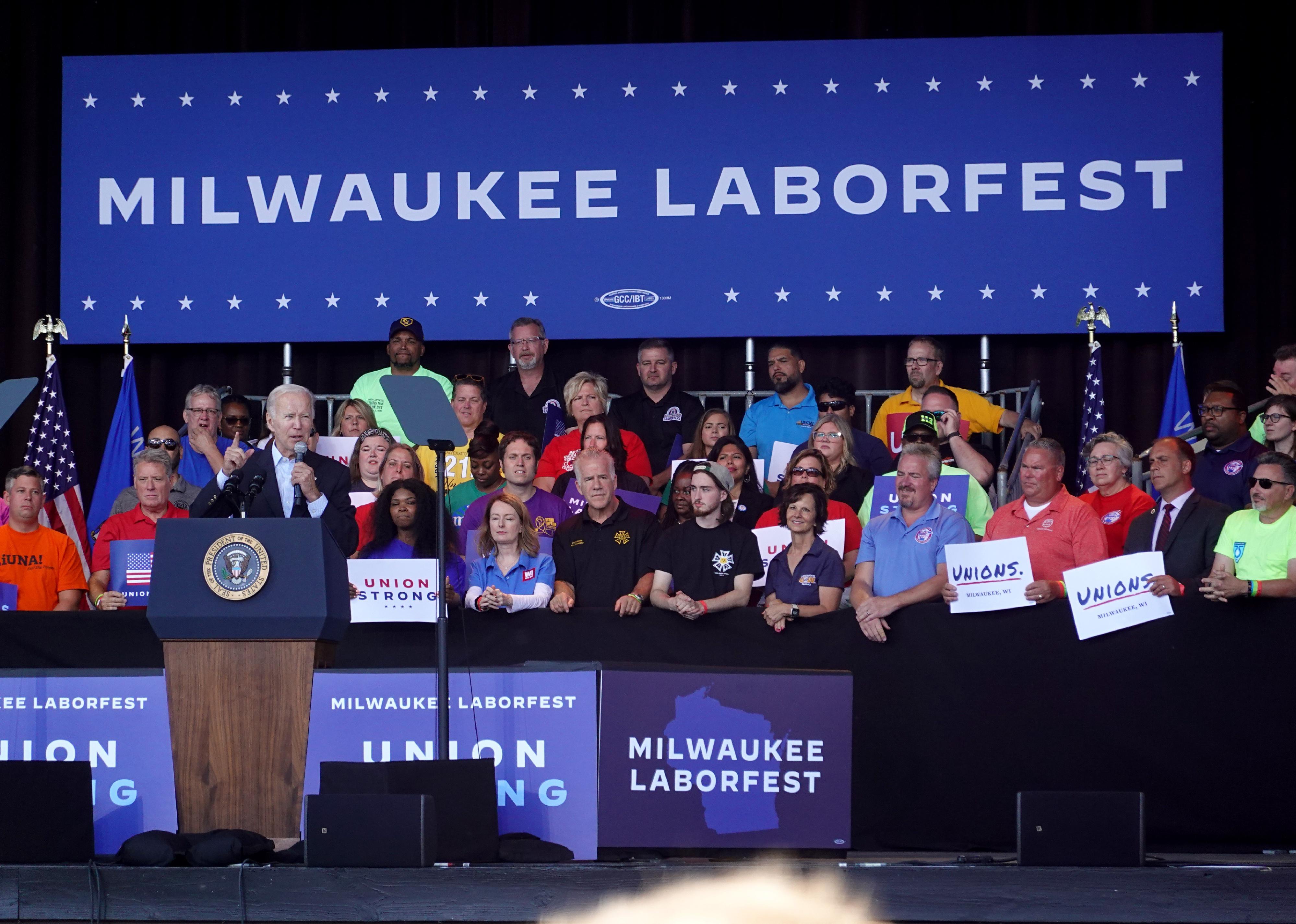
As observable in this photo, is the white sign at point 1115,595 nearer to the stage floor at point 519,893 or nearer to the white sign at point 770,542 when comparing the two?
the white sign at point 770,542

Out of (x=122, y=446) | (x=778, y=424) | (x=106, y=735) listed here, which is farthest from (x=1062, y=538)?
(x=122, y=446)

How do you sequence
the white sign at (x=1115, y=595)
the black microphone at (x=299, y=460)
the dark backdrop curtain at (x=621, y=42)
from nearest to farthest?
the black microphone at (x=299, y=460) → the white sign at (x=1115, y=595) → the dark backdrop curtain at (x=621, y=42)

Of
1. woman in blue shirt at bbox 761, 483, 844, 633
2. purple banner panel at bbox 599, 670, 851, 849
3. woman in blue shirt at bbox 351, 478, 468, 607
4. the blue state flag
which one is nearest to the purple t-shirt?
woman in blue shirt at bbox 351, 478, 468, 607

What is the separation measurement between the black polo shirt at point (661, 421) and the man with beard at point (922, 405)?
1.14m

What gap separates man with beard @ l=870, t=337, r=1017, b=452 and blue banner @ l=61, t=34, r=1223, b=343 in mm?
872

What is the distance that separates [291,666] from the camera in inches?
183

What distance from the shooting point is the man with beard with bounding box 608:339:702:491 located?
8.88 metres

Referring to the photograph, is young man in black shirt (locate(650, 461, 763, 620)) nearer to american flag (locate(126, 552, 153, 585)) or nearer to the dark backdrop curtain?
american flag (locate(126, 552, 153, 585))

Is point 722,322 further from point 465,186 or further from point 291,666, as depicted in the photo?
point 291,666

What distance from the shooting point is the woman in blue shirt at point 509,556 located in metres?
6.59

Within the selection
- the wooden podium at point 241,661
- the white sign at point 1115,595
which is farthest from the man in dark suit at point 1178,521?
the wooden podium at point 241,661

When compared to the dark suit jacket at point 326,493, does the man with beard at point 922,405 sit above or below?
above

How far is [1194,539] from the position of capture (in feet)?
21.5

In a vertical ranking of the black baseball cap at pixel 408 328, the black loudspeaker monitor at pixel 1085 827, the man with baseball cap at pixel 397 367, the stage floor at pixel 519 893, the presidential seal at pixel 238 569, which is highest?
the black baseball cap at pixel 408 328
